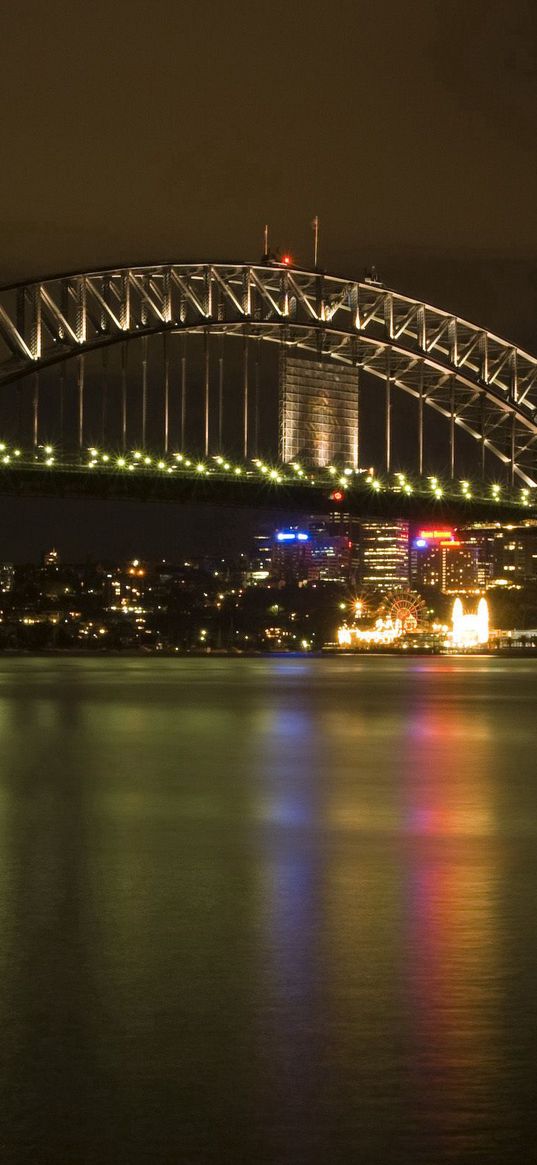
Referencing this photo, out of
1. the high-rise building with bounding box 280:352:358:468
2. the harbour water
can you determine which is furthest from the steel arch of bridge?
the harbour water

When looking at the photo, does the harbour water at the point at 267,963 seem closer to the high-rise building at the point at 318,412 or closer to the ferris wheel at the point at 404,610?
the high-rise building at the point at 318,412

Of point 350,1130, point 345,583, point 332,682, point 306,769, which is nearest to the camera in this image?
point 350,1130

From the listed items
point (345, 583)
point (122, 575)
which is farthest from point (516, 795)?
point (122, 575)

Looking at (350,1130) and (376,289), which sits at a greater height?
(376,289)

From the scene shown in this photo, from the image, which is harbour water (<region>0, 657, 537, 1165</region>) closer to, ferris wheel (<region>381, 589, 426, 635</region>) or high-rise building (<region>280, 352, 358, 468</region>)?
high-rise building (<region>280, 352, 358, 468</region>)

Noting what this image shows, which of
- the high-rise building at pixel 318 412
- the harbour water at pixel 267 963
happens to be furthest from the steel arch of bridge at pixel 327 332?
the harbour water at pixel 267 963

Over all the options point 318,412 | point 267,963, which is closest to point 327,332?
point 318,412

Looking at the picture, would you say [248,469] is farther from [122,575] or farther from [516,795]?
[122,575]
